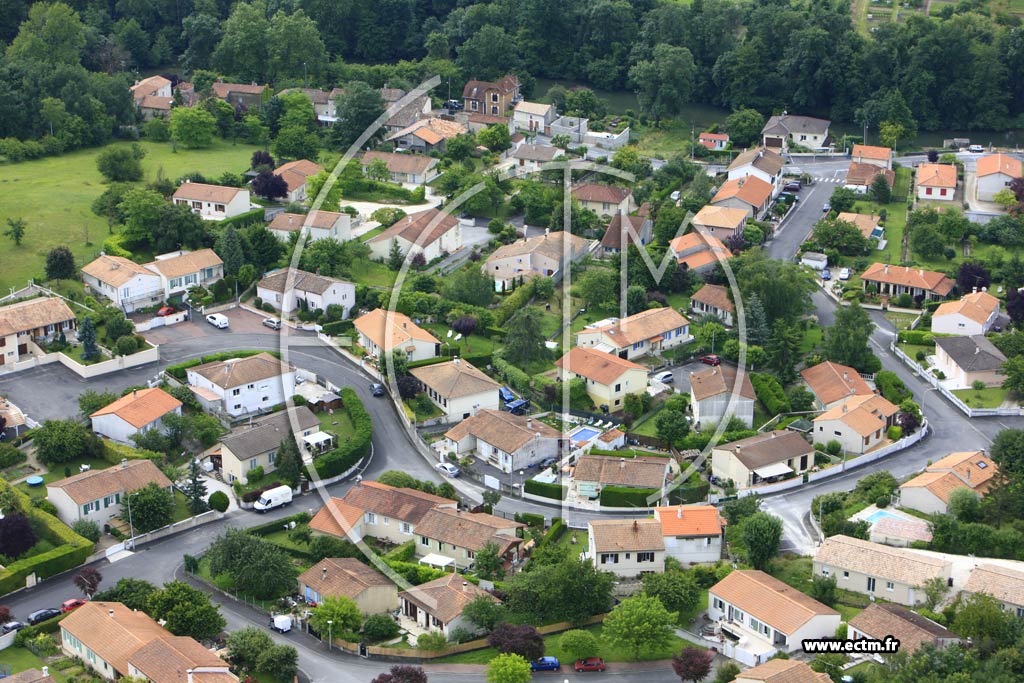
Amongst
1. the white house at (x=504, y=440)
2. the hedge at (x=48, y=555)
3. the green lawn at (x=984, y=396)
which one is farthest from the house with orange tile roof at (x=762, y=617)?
the hedge at (x=48, y=555)

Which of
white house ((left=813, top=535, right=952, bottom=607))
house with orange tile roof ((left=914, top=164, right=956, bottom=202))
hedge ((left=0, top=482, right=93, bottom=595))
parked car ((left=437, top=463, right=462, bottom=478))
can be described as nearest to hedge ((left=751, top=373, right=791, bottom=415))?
white house ((left=813, top=535, right=952, bottom=607))

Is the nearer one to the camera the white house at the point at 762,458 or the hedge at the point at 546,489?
the hedge at the point at 546,489

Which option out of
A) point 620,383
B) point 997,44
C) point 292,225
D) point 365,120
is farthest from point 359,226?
point 997,44

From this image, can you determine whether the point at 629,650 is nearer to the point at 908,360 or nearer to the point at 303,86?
the point at 908,360

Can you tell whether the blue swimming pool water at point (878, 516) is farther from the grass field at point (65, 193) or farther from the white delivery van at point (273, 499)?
the grass field at point (65, 193)

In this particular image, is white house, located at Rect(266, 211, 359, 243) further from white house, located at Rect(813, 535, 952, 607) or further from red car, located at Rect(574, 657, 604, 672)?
red car, located at Rect(574, 657, 604, 672)

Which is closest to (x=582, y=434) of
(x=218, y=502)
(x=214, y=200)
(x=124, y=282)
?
(x=218, y=502)
